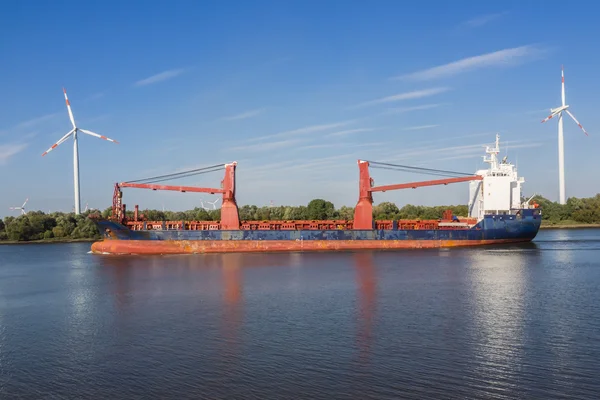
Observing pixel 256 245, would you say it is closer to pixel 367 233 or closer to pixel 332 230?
pixel 332 230

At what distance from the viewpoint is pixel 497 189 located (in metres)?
35.8

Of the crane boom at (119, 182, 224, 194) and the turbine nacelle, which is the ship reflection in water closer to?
the crane boom at (119, 182, 224, 194)

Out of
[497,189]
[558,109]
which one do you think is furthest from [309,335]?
[558,109]

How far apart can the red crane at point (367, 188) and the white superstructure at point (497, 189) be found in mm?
996

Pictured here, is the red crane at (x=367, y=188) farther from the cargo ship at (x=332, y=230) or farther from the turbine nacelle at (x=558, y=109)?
the turbine nacelle at (x=558, y=109)

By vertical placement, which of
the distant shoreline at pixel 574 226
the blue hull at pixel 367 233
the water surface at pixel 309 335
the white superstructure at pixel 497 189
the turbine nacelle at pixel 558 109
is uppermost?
the turbine nacelle at pixel 558 109

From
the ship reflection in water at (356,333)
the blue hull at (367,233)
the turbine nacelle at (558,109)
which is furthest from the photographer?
the turbine nacelle at (558,109)

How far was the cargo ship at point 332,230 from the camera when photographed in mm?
33219

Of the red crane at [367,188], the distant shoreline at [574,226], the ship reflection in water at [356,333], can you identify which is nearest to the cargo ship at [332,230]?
the red crane at [367,188]

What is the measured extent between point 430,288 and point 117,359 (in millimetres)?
11038

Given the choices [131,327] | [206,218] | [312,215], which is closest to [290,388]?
[131,327]

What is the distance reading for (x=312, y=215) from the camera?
212 ft

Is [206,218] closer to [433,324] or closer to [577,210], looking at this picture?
[577,210]

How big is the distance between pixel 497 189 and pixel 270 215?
39336 millimetres
